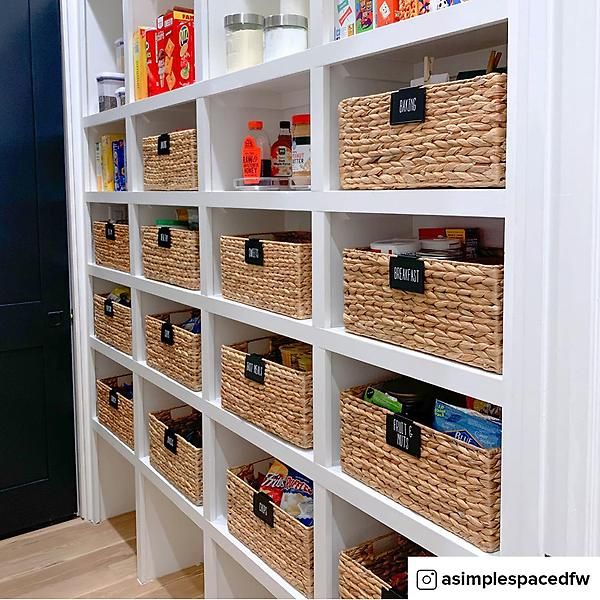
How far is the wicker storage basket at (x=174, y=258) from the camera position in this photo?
6.56 feet

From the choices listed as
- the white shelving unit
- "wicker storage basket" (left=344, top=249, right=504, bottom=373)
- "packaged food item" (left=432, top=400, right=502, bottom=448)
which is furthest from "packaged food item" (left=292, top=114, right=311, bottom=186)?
"packaged food item" (left=432, top=400, right=502, bottom=448)

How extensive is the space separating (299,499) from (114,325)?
117cm

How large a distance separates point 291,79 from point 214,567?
4.31ft

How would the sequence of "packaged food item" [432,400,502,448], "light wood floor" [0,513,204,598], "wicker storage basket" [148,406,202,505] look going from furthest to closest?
1. "light wood floor" [0,513,204,598]
2. "wicker storage basket" [148,406,202,505]
3. "packaged food item" [432,400,502,448]

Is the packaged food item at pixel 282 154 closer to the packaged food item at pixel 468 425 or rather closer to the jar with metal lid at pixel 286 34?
the jar with metal lid at pixel 286 34

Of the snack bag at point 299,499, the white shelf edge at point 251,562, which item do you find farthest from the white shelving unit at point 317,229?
the snack bag at point 299,499

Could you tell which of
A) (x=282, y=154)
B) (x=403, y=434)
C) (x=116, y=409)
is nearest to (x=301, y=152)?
(x=282, y=154)

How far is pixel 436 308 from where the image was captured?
1.22m

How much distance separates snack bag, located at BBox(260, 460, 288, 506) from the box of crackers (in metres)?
1.08

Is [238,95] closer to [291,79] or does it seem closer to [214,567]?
[291,79]

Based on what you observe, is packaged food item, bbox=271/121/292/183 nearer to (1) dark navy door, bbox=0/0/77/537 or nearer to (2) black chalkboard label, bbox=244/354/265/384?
(2) black chalkboard label, bbox=244/354/265/384

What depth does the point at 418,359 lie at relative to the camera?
124 cm

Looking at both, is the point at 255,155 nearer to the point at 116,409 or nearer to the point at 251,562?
the point at 251,562

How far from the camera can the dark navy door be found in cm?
263
